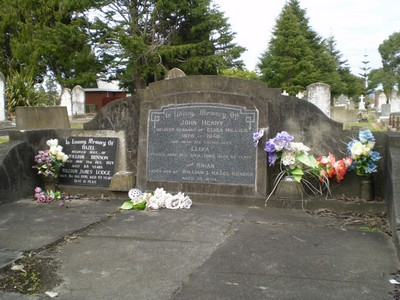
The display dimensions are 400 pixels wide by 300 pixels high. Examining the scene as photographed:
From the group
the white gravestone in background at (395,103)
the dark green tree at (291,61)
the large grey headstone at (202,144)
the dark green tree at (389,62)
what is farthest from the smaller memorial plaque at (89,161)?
the dark green tree at (389,62)

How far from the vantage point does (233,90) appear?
575 centimetres

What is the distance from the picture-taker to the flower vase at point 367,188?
5.27 meters

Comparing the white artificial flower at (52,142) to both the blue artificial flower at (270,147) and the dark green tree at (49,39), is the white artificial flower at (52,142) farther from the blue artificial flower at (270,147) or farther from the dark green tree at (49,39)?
the dark green tree at (49,39)

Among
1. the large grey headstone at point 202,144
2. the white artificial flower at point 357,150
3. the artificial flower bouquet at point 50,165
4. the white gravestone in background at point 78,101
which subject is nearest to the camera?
the white artificial flower at point 357,150

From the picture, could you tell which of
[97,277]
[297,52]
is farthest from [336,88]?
[97,277]

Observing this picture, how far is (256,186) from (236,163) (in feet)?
1.34

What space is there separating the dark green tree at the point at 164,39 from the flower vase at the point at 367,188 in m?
29.0

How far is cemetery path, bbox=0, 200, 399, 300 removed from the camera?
296 cm

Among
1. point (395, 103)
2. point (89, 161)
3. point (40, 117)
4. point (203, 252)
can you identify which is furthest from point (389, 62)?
point (203, 252)

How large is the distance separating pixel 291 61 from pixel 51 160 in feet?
139

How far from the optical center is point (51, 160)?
6168mm

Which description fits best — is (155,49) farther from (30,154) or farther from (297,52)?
(30,154)

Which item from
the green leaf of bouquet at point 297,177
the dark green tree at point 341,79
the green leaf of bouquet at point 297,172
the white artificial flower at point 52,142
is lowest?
the green leaf of bouquet at point 297,177

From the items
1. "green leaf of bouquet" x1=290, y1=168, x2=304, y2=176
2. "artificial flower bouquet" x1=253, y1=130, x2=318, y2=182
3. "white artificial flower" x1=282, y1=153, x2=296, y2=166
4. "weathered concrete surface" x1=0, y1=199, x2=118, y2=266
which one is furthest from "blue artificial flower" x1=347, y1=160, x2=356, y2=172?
"weathered concrete surface" x1=0, y1=199, x2=118, y2=266
